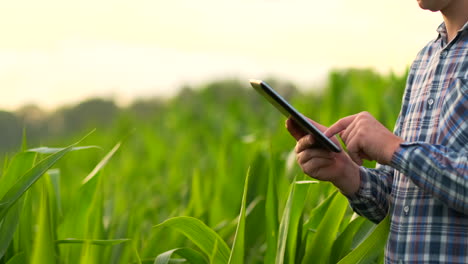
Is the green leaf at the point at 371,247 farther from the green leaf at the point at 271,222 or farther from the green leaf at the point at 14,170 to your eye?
the green leaf at the point at 14,170

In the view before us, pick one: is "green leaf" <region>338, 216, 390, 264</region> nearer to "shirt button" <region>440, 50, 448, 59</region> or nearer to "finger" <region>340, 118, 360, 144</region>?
"finger" <region>340, 118, 360, 144</region>

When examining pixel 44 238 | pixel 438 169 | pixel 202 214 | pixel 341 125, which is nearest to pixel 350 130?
pixel 341 125

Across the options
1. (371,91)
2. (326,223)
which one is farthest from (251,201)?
(371,91)

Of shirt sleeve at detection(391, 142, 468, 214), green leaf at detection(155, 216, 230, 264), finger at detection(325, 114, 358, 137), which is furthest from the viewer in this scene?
green leaf at detection(155, 216, 230, 264)

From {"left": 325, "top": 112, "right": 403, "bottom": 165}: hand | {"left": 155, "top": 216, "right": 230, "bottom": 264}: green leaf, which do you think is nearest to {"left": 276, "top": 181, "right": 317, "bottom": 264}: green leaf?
{"left": 155, "top": 216, "right": 230, "bottom": 264}: green leaf

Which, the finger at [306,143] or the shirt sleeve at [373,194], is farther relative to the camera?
the shirt sleeve at [373,194]

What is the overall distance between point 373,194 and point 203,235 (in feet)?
1.14

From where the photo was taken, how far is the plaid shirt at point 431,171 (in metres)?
1.12

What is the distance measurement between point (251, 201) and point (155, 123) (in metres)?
6.15

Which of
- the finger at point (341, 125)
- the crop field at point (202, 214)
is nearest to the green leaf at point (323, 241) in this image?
the crop field at point (202, 214)

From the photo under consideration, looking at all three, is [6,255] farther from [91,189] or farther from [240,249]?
Answer: [240,249]

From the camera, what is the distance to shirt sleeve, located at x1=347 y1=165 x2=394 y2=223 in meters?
1.37

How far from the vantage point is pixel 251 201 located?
208cm

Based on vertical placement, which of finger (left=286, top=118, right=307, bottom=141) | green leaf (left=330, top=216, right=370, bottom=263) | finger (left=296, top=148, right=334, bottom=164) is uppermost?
finger (left=286, top=118, right=307, bottom=141)
